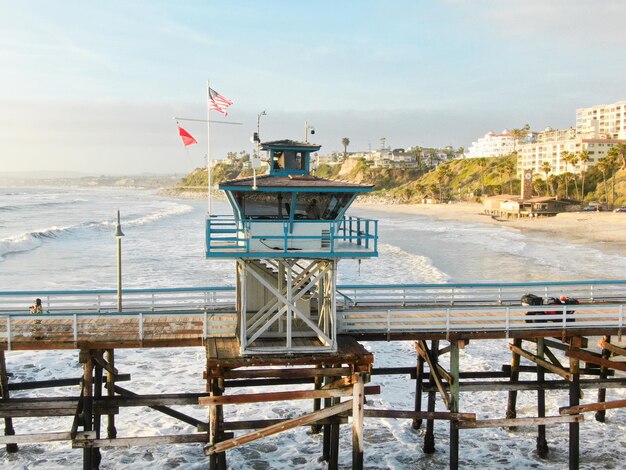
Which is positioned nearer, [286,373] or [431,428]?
[286,373]

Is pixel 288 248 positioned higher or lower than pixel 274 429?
higher

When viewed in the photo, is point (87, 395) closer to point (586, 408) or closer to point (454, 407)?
point (454, 407)

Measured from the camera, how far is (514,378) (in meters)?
18.2

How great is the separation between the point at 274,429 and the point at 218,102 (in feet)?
28.5

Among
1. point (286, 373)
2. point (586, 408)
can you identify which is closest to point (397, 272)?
point (586, 408)

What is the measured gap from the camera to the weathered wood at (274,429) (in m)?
13.2

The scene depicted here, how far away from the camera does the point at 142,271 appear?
Result: 139ft

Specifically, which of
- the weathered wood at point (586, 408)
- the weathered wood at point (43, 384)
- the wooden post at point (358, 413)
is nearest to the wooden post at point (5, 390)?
the weathered wood at point (43, 384)

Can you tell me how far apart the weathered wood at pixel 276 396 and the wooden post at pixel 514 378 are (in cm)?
593

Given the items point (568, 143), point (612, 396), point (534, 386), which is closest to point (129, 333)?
point (534, 386)

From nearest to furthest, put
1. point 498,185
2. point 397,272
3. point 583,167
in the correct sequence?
point 397,272
point 583,167
point 498,185

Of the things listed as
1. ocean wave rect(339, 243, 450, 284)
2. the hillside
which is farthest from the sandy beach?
ocean wave rect(339, 243, 450, 284)

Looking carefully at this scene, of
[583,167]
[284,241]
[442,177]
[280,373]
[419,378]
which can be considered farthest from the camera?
[442,177]

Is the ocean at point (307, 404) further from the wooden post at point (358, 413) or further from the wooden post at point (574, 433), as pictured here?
the wooden post at point (358, 413)
